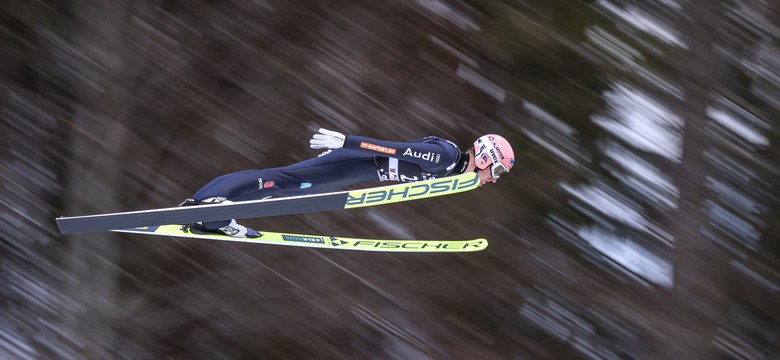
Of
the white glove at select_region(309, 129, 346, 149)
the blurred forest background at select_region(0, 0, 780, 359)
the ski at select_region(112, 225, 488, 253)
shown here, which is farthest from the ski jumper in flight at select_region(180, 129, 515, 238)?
the blurred forest background at select_region(0, 0, 780, 359)

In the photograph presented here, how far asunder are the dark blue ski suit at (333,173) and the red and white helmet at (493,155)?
14 centimetres

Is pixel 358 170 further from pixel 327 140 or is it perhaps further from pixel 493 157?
pixel 493 157

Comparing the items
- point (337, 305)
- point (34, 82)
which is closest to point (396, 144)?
point (337, 305)

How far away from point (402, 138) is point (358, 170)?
10.5 feet

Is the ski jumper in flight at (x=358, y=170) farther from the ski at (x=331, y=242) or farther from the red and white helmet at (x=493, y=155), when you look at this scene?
the ski at (x=331, y=242)

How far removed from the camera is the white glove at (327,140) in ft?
23.9

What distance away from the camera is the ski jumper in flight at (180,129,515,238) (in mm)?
7883

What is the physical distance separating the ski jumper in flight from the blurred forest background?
9.67 ft

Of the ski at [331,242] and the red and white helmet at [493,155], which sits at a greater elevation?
the red and white helmet at [493,155]

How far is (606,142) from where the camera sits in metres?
11.6

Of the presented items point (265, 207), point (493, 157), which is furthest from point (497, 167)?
point (265, 207)

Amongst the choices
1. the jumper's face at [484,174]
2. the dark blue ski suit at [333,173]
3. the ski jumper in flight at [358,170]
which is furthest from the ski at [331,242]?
the jumper's face at [484,174]

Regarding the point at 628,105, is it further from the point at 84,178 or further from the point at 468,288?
the point at 84,178

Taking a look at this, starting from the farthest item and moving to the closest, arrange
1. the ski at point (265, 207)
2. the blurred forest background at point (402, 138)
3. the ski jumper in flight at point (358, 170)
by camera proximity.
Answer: the blurred forest background at point (402, 138), the ski jumper in flight at point (358, 170), the ski at point (265, 207)
